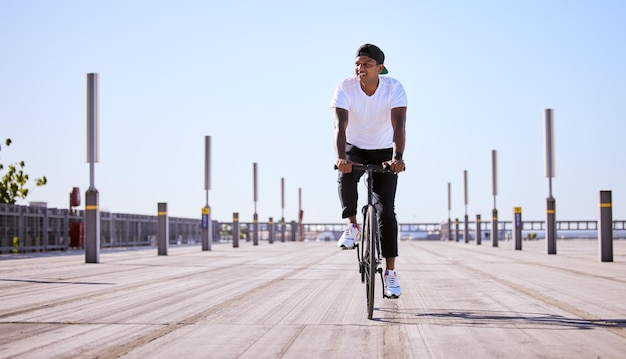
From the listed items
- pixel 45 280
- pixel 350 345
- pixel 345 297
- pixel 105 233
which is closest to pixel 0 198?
pixel 105 233

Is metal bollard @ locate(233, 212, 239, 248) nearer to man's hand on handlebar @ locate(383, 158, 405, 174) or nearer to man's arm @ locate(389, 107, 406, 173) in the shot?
man's arm @ locate(389, 107, 406, 173)

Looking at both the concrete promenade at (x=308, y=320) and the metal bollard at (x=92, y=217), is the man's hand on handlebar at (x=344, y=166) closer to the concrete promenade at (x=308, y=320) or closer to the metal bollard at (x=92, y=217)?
the concrete promenade at (x=308, y=320)

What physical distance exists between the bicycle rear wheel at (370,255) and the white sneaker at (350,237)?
24cm

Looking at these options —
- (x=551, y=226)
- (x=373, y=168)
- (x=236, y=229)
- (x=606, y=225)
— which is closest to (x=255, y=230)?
(x=236, y=229)

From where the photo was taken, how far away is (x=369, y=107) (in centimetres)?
547

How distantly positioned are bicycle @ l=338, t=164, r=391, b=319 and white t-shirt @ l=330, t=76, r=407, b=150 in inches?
10.3

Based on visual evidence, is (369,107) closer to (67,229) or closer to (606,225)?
(606,225)

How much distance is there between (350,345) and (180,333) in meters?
1.00

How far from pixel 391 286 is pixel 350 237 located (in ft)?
1.56

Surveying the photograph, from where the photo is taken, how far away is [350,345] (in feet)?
12.3

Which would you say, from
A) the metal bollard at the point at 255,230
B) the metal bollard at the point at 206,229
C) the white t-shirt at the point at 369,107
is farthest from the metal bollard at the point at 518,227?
the white t-shirt at the point at 369,107

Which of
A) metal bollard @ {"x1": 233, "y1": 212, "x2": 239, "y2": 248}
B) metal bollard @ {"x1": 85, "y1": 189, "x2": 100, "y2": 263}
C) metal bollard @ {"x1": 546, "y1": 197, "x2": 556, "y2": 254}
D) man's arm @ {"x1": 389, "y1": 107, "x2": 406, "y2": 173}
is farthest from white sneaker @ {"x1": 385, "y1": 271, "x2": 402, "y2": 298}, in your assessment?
metal bollard @ {"x1": 233, "y1": 212, "x2": 239, "y2": 248}

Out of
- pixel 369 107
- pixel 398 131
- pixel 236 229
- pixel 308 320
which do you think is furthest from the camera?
pixel 236 229

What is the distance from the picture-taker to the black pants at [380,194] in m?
5.46
